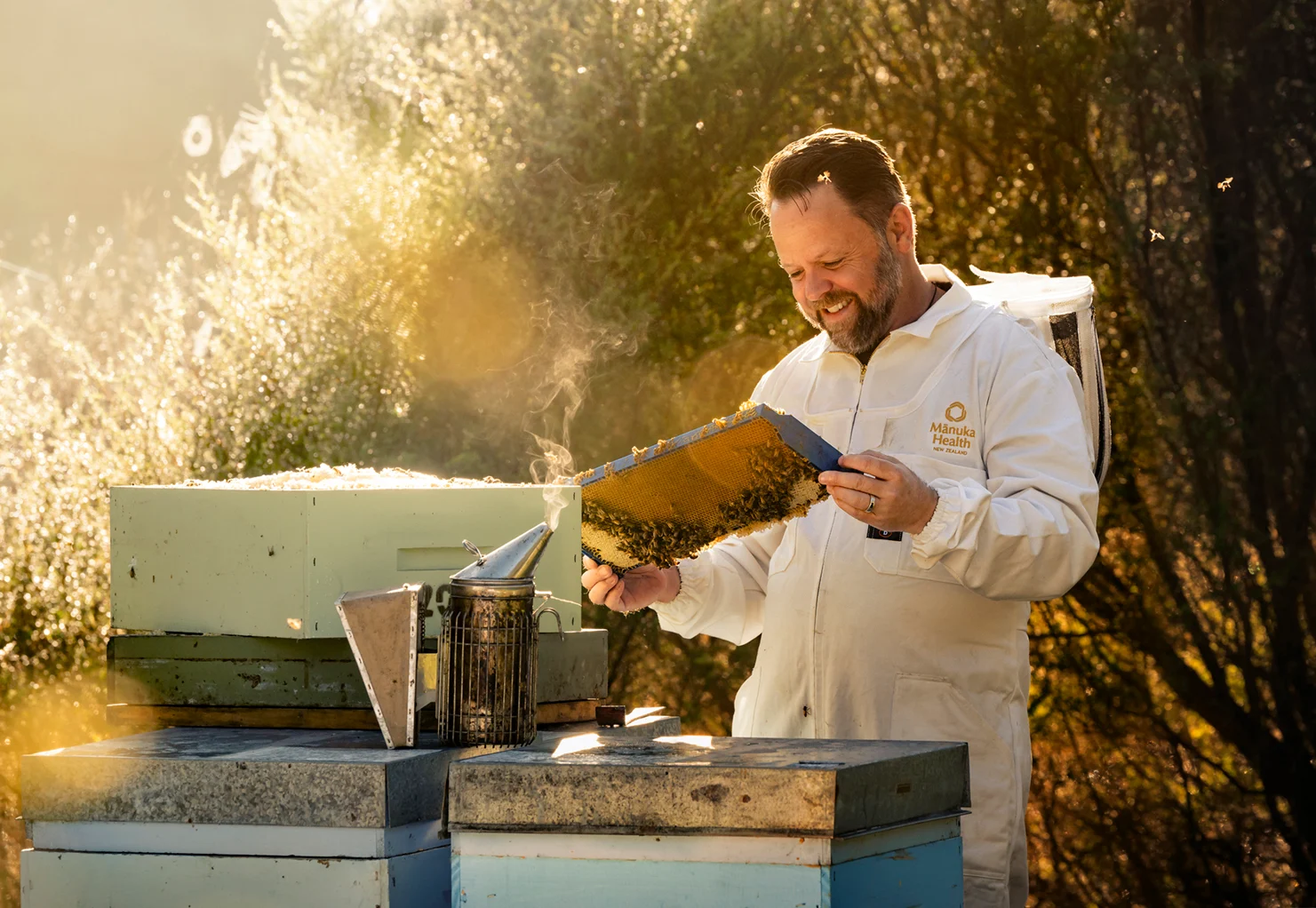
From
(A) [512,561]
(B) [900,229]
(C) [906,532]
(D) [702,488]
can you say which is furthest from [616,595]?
(B) [900,229]

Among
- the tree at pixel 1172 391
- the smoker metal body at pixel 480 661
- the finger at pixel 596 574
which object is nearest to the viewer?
the smoker metal body at pixel 480 661

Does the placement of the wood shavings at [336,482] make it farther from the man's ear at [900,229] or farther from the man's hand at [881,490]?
the man's ear at [900,229]

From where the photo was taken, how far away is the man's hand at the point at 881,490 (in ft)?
7.25

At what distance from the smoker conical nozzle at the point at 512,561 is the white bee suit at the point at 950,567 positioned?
2.28ft

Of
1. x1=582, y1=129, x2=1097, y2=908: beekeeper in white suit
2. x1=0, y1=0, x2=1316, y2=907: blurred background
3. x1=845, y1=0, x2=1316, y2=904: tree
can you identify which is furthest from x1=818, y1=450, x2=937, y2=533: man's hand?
x1=845, y1=0, x2=1316, y2=904: tree

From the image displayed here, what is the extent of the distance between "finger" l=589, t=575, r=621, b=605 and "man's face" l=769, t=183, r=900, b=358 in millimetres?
706

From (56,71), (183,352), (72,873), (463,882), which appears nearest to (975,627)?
(463,882)

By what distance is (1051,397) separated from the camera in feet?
8.41

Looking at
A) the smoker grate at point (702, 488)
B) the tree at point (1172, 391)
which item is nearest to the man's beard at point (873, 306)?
the smoker grate at point (702, 488)

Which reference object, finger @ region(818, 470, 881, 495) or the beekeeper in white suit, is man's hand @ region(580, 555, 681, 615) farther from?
finger @ region(818, 470, 881, 495)

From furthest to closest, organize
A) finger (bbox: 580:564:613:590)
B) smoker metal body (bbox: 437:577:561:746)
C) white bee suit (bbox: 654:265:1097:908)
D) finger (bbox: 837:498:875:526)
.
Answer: finger (bbox: 580:564:613:590) < white bee suit (bbox: 654:265:1097:908) < finger (bbox: 837:498:875:526) < smoker metal body (bbox: 437:577:561:746)

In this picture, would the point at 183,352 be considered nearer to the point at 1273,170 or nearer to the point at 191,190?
the point at 1273,170

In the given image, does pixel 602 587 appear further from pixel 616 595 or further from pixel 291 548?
pixel 291 548

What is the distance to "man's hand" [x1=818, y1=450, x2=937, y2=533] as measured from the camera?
7.25 feet
